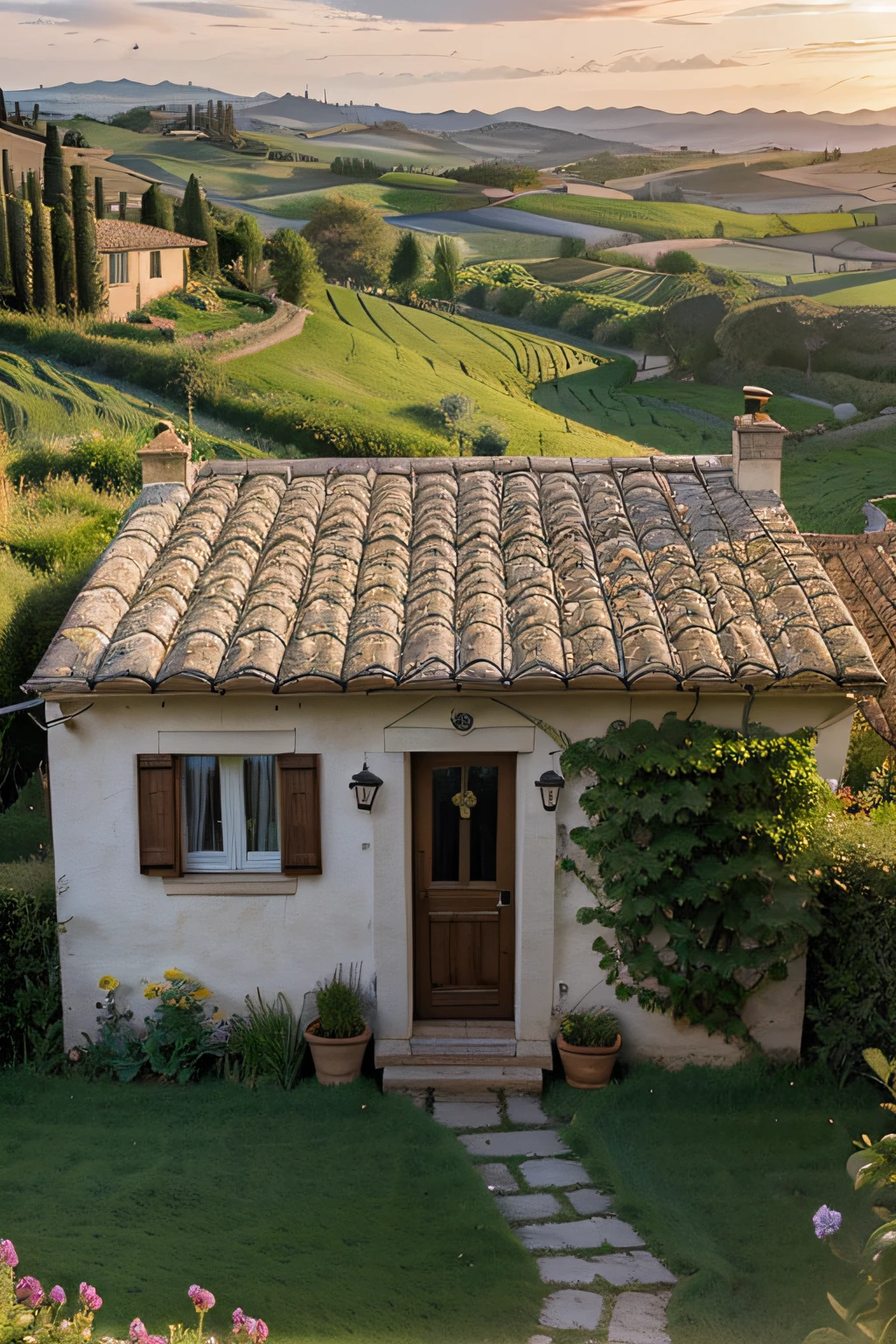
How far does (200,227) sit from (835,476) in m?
12.6

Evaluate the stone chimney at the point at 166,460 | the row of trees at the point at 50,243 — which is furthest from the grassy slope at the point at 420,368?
the stone chimney at the point at 166,460

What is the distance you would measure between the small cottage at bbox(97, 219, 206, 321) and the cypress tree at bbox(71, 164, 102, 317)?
180 millimetres

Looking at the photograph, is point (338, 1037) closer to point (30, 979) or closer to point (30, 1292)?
point (30, 979)

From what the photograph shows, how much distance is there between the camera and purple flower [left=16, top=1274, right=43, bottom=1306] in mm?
4473

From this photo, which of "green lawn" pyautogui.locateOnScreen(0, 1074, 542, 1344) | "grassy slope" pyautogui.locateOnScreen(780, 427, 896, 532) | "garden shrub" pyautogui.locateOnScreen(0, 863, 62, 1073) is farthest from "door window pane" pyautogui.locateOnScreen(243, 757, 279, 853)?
"grassy slope" pyautogui.locateOnScreen(780, 427, 896, 532)

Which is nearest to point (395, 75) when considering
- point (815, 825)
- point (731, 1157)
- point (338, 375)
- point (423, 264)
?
point (423, 264)

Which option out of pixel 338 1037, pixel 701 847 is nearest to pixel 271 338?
pixel 338 1037

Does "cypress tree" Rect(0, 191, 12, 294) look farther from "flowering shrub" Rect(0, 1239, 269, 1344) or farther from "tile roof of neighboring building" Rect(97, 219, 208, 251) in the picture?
"flowering shrub" Rect(0, 1239, 269, 1344)

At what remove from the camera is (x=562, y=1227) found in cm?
689

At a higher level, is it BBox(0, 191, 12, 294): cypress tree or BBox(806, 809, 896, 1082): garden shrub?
BBox(0, 191, 12, 294): cypress tree

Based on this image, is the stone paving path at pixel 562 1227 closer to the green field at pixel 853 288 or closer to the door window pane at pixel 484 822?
the door window pane at pixel 484 822

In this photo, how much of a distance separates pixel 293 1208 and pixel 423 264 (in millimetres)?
19137

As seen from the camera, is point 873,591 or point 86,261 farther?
point 86,261

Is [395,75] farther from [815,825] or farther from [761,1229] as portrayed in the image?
[761,1229]
